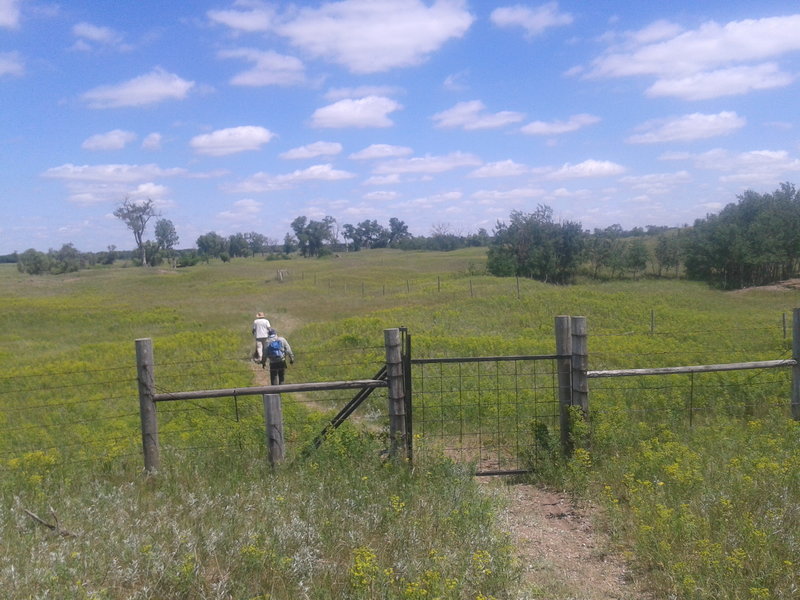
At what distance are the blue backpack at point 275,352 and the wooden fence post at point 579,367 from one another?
885 cm

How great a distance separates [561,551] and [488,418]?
5094 millimetres

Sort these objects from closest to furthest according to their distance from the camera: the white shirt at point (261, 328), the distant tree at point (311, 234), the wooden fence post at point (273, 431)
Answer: the wooden fence post at point (273, 431) < the white shirt at point (261, 328) < the distant tree at point (311, 234)

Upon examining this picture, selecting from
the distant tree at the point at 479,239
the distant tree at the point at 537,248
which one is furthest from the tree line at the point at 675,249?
the distant tree at the point at 479,239

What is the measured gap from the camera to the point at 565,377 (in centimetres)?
732

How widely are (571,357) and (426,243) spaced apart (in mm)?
141315

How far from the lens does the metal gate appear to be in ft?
23.8

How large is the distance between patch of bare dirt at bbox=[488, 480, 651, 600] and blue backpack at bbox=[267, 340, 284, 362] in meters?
8.73

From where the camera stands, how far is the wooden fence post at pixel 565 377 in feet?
23.9

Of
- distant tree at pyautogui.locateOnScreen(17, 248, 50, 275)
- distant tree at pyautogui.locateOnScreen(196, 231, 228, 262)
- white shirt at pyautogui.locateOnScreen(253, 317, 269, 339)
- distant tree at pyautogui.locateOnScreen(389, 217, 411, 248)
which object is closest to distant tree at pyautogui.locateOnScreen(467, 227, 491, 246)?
distant tree at pyautogui.locateOnScreen(389, 217, 411, 248)

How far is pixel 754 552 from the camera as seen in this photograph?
14.9 ft

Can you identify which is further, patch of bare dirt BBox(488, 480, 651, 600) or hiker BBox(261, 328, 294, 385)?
hiker BBox(261, 328, 294, 385)

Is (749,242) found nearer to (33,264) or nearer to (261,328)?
(261,328)

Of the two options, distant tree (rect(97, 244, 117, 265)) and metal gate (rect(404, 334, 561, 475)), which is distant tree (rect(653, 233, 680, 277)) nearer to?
metal gate (rect(404, 334, 561, 475))

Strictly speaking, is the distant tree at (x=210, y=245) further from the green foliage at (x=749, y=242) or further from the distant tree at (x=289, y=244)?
the green foliage at (x=749, y=242)
